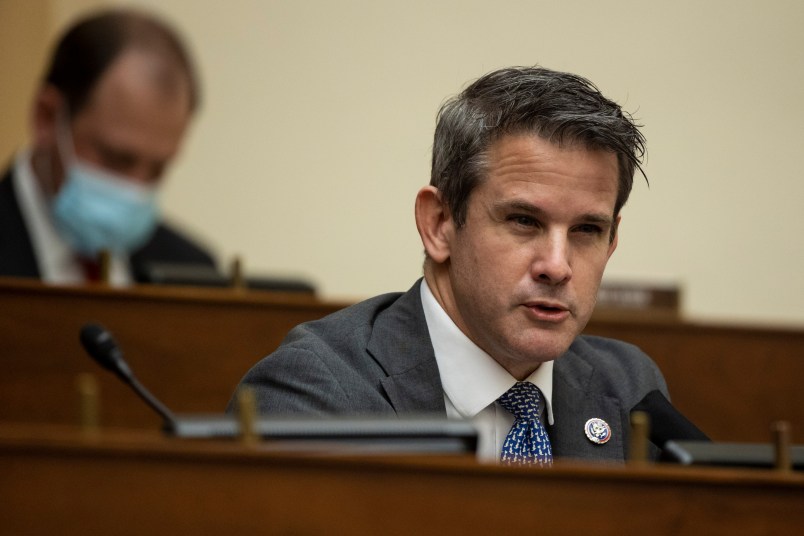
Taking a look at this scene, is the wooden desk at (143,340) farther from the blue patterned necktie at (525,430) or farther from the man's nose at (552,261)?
the man's nose at (552,261)

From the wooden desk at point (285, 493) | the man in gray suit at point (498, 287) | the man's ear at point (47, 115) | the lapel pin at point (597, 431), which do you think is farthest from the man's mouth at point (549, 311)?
the man's ear at point (47, 115)

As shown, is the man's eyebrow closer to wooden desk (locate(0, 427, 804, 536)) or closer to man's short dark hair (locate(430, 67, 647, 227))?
man's short dark hair (locate(430, 67, 647, 227))

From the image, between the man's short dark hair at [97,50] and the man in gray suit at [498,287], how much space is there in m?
2.66

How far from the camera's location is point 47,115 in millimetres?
4586

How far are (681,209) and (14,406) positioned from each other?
3505 mm

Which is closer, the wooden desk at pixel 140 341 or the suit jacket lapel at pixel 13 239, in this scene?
the wooden desk at pixel 140 341

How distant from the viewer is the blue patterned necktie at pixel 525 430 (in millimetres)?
2135

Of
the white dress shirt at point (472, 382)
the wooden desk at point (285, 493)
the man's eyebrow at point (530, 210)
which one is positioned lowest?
the white dress shirt at point (472, 382)

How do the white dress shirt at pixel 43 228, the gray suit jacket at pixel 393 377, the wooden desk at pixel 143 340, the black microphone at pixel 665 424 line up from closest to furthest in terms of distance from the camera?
the black microphone at pixel 665 424
the gray suit jacket at pixel 393 377
the wooden desk at pixel 143 340
the white dress shirt at pixel 43 228

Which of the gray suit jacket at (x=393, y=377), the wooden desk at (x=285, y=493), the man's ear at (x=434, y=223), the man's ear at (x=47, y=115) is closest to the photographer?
the wooden desk at (x=285, y=493)

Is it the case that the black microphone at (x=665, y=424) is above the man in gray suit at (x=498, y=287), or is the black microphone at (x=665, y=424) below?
below

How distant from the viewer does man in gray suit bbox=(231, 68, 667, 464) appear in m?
2.10

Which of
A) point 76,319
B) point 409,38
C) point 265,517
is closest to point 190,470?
point 265,517

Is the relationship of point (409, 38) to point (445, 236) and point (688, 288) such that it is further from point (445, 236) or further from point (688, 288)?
point (445, 236)
